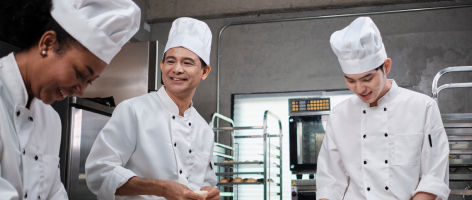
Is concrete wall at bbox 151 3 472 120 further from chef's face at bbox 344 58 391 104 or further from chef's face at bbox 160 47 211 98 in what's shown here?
chef's face at bbox 160 47 211 98

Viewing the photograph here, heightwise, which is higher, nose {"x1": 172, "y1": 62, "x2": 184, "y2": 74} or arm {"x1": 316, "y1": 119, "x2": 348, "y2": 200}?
nose {"x1": 172, "y1": 62, "x2": 184, "y2": 74}

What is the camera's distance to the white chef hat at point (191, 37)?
Answer: 2074 mm

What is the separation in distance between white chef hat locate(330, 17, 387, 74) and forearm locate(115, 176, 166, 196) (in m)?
1.01

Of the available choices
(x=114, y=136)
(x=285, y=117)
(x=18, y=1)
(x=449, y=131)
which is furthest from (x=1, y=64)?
(x=285, y=117)

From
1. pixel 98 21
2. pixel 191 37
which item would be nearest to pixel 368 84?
pixel 191 37

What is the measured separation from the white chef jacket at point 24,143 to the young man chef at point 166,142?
254 millimetres

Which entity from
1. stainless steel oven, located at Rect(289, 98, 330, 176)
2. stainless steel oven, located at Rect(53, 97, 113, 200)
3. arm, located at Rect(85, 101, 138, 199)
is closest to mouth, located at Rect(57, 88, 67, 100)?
arm, located at Rect(85, 101, 138, 199)

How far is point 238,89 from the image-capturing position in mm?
6203

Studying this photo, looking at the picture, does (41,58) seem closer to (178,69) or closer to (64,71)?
(64,71)

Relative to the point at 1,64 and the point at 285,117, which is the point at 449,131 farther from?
the point at 1,64

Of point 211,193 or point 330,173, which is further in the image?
point 330,173

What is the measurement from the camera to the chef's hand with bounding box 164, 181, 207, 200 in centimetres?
167

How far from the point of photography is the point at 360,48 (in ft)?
7.05

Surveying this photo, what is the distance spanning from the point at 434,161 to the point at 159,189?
118 cm
